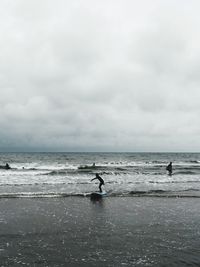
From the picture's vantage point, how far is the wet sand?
11.3 m

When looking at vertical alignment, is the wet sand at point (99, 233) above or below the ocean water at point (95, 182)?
above

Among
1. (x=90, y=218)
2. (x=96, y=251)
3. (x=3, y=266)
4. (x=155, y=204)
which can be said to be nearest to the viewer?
(x=3, y=266)

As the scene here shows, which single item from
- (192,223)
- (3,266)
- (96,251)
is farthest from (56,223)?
(192,223)

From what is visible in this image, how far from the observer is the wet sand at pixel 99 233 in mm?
11316

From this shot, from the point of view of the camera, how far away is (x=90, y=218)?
17547mm

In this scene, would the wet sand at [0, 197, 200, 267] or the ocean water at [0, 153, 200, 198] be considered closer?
the wet sand at [0, 197, 200, 267]

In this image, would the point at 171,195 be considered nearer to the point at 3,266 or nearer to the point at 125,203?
the point at 125,203

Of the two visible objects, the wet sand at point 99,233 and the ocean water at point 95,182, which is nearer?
the wet sand at point 99,233

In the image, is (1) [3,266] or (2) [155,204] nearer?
(1) [3,266]

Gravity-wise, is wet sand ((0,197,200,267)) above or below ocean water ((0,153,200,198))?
above

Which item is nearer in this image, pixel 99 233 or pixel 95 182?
pixel 99 233

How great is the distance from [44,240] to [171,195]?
15172 mm

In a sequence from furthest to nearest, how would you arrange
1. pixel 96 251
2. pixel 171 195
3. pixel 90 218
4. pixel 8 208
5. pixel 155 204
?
pixel 171 195
pixel 155 204
pixel 8 208
pixel 90 218
pixel 96 251

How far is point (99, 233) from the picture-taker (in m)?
14.5
